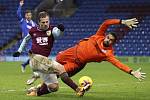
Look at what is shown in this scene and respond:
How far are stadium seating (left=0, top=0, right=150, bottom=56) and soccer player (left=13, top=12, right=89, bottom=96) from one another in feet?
60.0

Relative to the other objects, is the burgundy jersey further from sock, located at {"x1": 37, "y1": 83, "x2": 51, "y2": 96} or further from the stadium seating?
the stadium seating

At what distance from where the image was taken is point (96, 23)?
97.7 feet

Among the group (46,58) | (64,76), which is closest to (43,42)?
→ (46,58)

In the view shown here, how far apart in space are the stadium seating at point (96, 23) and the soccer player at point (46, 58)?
60.0ft

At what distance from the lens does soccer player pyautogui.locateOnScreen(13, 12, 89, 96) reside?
31.2ft

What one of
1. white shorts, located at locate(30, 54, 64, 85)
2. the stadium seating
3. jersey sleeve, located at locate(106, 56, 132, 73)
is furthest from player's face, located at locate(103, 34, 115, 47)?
the stadium seating

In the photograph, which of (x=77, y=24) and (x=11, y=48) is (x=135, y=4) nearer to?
(x=77, y=24)

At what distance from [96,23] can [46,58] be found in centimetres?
2033

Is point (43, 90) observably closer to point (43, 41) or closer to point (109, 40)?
point (43, 41)

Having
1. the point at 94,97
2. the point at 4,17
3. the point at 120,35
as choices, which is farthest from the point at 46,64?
the point at 4,17

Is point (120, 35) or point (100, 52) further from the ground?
point (100, 52)

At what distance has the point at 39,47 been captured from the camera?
987 centimetres

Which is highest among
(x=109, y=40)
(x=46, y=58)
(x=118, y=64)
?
(x=109, y=40)

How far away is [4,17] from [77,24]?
476 centimetres
